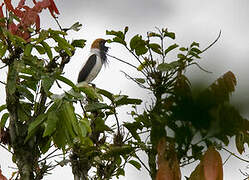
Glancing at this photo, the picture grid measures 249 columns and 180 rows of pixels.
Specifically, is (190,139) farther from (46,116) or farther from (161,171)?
(46,116)

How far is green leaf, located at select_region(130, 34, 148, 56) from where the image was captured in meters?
1.72

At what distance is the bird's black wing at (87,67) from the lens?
175 inches

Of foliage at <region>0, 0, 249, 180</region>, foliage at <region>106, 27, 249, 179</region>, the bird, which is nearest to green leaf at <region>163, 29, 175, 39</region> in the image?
foliage at <region>0, 0, 249, 180</region>

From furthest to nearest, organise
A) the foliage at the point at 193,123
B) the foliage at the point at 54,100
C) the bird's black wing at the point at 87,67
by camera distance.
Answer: the bird's black wing at the point at 87,67, the foliage at the point at 54,100, the foliage at the point at 193,123

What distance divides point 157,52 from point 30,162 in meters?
0.60

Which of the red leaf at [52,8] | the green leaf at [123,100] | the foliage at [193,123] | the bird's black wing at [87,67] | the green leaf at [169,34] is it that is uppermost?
the bird's black wing at [87,67]

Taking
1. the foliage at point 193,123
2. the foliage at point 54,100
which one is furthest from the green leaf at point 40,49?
the foliage at point 193,123

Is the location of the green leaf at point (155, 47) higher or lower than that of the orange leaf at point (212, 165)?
higher

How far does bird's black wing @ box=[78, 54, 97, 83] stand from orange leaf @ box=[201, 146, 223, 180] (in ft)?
11.9

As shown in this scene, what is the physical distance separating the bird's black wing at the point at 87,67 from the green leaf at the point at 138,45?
2711 millimetres

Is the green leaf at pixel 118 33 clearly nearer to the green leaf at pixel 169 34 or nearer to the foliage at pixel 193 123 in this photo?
the green leaf at pixel 169 34

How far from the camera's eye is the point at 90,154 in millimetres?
1975

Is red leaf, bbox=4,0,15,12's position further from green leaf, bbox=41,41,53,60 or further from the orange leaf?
the orange leaf

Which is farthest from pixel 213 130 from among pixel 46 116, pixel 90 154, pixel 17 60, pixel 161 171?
pixel 90 154
